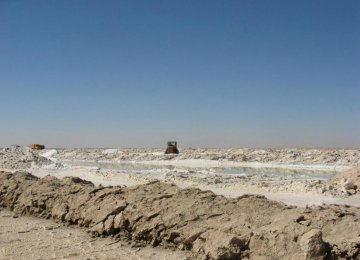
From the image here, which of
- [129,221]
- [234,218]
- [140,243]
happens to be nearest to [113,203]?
[129,221]

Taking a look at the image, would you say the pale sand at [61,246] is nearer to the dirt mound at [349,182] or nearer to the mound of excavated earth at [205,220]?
the mound of excavated earth at [205,220]

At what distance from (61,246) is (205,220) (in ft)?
8.35

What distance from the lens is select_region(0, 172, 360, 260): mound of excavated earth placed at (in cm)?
542

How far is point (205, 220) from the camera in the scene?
689 cm

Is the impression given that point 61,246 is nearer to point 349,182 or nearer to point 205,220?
point 205,220

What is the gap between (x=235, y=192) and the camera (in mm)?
14242

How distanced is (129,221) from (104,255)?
115cm

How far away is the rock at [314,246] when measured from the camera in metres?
5.04

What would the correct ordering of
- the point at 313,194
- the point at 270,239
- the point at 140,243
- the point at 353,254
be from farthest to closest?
1. the point at 313,194
2. the point at 140,243
3. the point at 270,239
4. the point at 353,254

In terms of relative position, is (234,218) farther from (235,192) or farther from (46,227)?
(235,192)

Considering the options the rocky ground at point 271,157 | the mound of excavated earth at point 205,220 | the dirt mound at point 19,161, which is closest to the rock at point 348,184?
the mound of excavated earth at point 205,220

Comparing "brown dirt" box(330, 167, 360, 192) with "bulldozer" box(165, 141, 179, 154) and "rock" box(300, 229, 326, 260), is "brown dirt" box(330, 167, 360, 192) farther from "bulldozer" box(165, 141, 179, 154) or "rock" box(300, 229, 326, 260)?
"bulldozer" box(165, 141, 179, 154)

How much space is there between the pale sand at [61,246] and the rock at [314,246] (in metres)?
1.95

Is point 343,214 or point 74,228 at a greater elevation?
point 343,214
